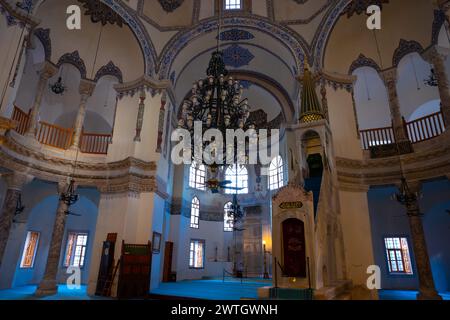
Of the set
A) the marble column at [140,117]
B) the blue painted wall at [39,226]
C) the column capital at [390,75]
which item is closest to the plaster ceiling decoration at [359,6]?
the column capital at [390,75]

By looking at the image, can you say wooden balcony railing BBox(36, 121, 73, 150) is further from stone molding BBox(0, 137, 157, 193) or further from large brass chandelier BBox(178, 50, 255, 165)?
large brass chandelier BBox(178, 50, 255, 165)

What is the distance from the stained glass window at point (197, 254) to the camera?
13.1 m

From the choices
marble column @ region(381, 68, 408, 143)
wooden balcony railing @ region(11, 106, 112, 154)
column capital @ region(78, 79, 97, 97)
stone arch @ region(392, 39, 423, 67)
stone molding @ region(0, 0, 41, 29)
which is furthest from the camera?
column capital @ region(78, 79, 97, 97)

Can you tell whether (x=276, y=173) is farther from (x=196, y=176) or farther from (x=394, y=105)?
(x=394, y=105)

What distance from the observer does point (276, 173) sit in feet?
48.3

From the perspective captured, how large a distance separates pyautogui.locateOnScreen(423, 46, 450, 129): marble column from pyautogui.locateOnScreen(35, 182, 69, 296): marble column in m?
11.1

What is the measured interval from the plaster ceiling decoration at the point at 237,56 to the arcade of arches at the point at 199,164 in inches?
2.8

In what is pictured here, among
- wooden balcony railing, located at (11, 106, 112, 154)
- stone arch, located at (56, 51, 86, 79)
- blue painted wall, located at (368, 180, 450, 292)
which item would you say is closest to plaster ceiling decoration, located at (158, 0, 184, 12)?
stone arch, located at (56, 51, 86, 79)

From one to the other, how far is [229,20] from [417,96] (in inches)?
315

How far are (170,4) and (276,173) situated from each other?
921cm

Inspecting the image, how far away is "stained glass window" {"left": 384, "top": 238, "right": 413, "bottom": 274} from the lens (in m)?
9.92

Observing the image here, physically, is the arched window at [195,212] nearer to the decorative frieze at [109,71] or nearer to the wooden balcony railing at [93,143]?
the wooden balcony railing at [93,143]

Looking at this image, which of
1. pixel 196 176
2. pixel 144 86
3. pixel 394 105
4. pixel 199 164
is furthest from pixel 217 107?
pixel 196 176

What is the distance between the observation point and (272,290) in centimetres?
516
